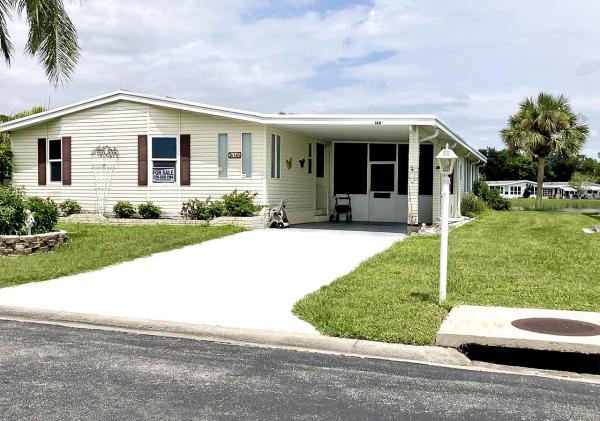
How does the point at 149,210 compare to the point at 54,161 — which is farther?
the point at 54,161

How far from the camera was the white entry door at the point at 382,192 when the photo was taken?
20984mm

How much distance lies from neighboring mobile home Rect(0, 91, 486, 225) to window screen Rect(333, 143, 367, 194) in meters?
0.03

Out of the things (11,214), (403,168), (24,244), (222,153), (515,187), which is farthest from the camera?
(515,187)

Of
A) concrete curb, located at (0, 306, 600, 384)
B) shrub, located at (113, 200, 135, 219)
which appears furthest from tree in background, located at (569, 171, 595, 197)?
concrete curb, located at (0, 306, 600, 384)

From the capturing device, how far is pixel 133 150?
1855 cm

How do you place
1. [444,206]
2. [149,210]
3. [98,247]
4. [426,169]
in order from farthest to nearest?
[426,169] < [149,210] < [98,247] < [444,206]

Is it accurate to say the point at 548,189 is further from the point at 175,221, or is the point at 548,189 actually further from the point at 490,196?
the point at 175,221

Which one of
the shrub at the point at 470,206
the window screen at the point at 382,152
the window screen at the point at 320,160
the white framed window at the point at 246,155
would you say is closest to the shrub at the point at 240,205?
the white framed window at the point at 246,155

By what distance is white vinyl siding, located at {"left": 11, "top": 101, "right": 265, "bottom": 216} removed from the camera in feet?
57.6

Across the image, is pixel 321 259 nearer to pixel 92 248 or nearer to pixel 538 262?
pixel 538 262

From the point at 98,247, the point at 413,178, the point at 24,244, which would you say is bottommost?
the point at 98,247

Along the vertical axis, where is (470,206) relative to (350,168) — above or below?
below

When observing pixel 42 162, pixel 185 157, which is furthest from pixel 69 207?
pixel 185 157

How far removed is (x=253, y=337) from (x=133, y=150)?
13456mm
